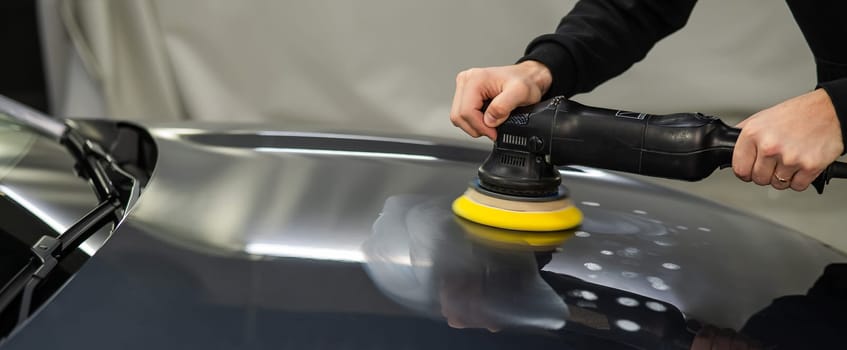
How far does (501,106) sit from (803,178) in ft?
0.93

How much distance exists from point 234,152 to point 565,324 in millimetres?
501

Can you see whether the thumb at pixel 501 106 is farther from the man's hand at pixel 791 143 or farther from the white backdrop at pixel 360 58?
the white backdrop at pixel 360 58

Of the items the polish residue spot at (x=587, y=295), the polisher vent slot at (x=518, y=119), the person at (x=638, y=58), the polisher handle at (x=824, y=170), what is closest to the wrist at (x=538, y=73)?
the person at (x=638, y=58)

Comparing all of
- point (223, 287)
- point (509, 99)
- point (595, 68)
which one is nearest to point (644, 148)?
point (509, 99)

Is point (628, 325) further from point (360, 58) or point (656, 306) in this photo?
point (360, 58)

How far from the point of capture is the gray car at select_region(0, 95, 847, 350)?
536mm

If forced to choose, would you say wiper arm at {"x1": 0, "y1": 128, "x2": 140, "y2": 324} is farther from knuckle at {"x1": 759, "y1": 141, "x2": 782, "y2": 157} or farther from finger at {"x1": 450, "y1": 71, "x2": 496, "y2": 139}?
knuckle at {"x1": 759, "y1": 141, "x2": 782, "y2": 157}

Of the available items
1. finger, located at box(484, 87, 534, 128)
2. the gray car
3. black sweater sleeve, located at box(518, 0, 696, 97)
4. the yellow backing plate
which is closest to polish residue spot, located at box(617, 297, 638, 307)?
the gray car

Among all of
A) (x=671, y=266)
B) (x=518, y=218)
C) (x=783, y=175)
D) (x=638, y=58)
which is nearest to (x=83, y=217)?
(x=518, y=218)

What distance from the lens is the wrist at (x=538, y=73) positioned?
0.93 metres

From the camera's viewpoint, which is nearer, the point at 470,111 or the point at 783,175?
the point at 783,175

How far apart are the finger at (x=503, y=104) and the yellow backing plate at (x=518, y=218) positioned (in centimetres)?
9

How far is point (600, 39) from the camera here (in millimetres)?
1022

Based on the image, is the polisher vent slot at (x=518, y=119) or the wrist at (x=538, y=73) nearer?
the polisher vent slot at (x=518, y=119)
